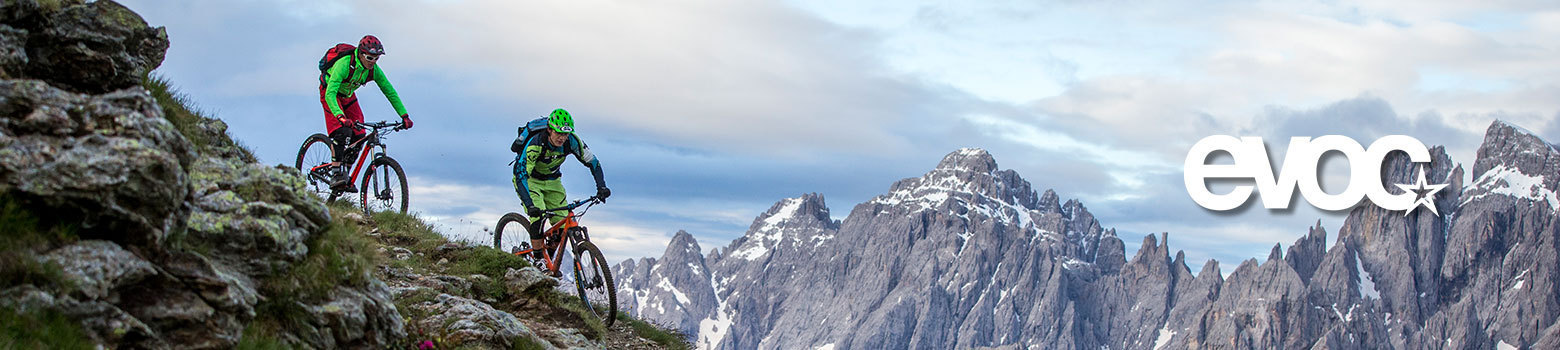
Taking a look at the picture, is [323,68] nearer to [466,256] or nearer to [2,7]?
[466,256]

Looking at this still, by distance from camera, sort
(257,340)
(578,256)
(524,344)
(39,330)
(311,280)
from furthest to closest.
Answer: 1. (578,256)
2. (524,344)
3. (311,280)
4. (257,340)
5. (39,330)

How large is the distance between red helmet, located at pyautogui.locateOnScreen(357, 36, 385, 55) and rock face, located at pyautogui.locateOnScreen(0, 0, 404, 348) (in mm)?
8290

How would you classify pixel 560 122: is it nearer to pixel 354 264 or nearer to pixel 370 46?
pixel 370 46

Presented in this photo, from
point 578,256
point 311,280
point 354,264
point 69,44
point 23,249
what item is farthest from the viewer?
point 578,256

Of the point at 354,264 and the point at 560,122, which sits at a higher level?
the point at 560,122

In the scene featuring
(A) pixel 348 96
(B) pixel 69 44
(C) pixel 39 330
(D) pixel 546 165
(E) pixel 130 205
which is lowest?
(C) pixel 39 330

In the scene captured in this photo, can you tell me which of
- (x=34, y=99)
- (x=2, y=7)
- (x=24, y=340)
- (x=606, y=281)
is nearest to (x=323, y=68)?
(x=606, y=281)

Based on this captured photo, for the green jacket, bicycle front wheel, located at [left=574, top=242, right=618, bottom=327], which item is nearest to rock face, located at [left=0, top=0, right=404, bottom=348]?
bicycle front wheel, located at [left=574, top=242, right=618, bottom=327]

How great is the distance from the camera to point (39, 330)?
20.5ft

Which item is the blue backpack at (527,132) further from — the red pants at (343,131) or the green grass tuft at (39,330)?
the green grass tuft at (39,330)

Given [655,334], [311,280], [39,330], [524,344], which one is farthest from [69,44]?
[655,334]

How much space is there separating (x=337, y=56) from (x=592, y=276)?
604cm

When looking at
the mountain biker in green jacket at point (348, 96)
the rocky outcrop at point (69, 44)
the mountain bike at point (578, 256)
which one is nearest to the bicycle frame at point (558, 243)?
the mountain bike at point (578, 256)

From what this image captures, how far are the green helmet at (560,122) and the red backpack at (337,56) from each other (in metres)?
4.08
